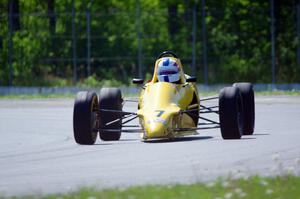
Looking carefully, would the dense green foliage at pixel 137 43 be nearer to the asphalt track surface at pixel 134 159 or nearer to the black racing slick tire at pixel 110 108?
the asphalt track surface at pixel 134 159

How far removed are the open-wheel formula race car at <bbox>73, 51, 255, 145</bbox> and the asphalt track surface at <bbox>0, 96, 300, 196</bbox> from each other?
8.5 inches

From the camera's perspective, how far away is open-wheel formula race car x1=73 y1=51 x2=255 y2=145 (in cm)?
1712

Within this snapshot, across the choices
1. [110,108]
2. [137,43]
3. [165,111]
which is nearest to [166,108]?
[165,111]

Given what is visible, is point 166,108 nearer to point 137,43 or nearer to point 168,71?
point 168,71

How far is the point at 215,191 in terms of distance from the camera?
35.2 feet

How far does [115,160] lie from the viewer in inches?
585

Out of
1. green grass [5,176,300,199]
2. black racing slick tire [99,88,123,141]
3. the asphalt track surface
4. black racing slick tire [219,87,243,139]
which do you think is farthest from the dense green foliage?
green grass [5,176,300,199]

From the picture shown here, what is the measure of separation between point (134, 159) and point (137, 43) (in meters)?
27.0

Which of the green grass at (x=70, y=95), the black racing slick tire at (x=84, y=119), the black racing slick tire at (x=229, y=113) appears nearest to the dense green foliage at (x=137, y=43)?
the green grass at (x=70, y=95)

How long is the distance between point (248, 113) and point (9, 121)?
9.01 meters

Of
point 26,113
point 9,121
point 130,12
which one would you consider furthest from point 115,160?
point 130,12

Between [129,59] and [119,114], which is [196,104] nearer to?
[119,114]

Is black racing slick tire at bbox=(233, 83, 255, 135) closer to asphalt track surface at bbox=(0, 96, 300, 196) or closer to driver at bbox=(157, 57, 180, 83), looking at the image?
asphalt track surface at bbox=(0, 96, 300, 196)

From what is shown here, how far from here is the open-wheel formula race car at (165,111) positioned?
674 inches
